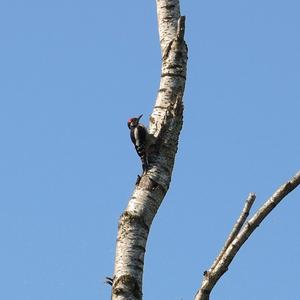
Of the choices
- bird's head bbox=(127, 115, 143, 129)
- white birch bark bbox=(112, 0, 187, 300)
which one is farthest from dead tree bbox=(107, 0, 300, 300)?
bird's head bbox=(127, 115, 143, 129)

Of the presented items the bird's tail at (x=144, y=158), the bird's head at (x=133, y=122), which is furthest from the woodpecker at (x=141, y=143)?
the bird's head at (x=133, y=122)

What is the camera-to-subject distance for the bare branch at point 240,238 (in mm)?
5934

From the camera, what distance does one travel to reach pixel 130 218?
279 inches

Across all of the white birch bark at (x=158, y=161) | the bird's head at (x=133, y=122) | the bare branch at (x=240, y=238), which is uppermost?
the bird's head at (x=133, y=122)

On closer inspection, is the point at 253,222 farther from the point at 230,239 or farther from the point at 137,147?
the point at 137,147

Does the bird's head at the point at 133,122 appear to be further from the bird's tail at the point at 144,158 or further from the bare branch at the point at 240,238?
the bare branch at the point at 240,238

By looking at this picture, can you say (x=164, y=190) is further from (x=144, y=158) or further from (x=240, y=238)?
(x=240, y=238)

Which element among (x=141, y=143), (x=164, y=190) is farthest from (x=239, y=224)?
(x=141, y=143)

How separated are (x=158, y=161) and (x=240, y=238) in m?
1.84

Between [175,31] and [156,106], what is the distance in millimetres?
838

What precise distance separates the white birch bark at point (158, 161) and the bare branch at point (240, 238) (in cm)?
69

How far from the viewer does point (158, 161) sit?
7691 millimetres

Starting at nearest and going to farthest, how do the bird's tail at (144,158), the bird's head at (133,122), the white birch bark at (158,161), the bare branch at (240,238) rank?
the bare branch at (240,238), the white birch bark at (158,161), the bird's tail at (144,158), the bird's head at (133,122)

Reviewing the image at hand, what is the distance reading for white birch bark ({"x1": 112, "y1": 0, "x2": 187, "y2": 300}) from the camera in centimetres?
673
